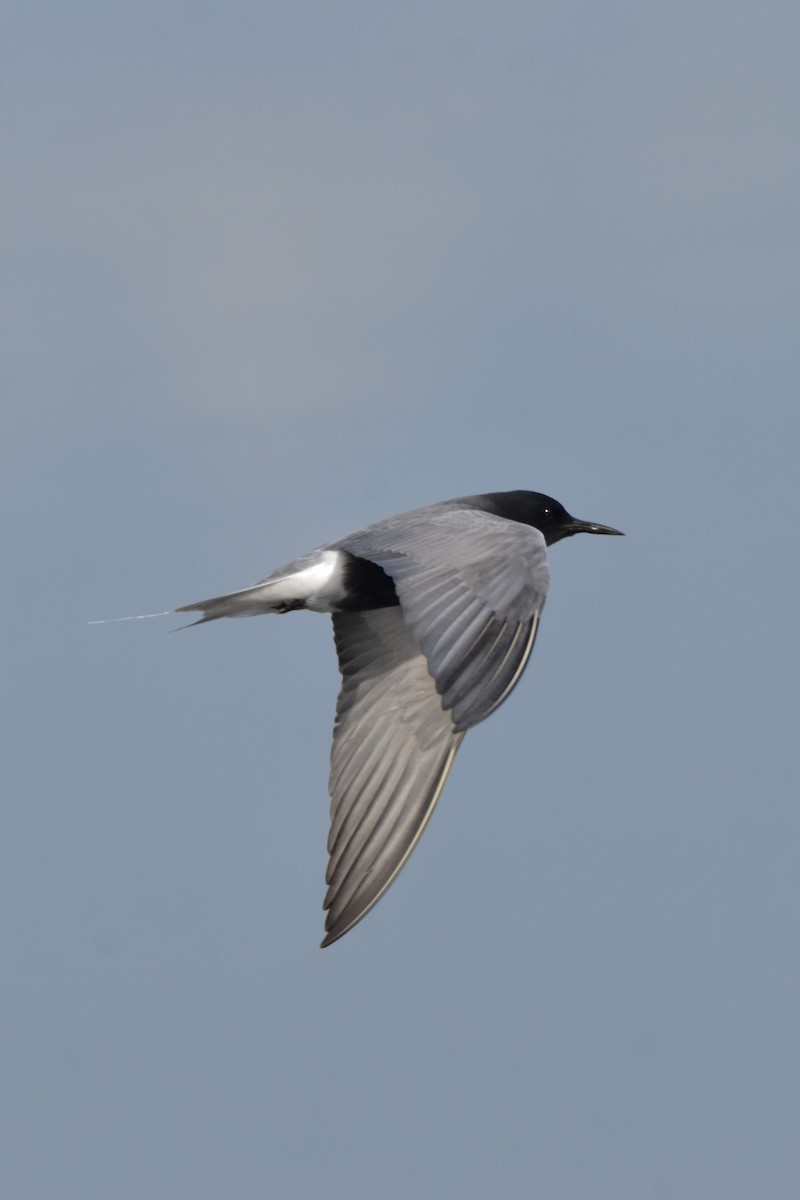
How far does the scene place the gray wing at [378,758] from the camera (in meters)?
14.5

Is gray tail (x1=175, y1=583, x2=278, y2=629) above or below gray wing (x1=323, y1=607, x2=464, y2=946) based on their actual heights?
above

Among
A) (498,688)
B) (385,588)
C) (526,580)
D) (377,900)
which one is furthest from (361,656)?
(498,688)

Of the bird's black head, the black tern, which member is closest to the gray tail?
the black tern

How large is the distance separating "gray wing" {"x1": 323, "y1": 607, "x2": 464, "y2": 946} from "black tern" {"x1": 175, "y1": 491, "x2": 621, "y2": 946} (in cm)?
1

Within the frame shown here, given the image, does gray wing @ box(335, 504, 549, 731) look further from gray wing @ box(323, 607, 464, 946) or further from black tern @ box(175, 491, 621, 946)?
gray wing @ box(323, 607, 464, 946)

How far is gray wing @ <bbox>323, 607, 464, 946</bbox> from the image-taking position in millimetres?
14523

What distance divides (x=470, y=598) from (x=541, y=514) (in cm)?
613

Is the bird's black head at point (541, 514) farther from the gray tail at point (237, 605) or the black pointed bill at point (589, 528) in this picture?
the gray tail at point (237, 605)

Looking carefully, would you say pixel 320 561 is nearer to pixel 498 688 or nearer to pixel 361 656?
pixel 361 656

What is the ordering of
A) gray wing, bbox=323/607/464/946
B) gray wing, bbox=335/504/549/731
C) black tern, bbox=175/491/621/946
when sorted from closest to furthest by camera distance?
gray wing, bbox=335/504/549/731, black tern, bbox=175/491/621/946, gray wing, bbox=323/607/464/946

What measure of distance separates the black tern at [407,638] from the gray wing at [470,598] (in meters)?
0.01

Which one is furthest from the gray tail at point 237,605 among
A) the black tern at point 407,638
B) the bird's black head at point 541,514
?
the bird's black head at point 541,514

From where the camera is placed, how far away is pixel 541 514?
59.3ft

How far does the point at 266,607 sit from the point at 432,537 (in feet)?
8.60
